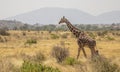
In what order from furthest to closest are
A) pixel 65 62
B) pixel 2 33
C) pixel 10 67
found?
pixel 2 33 → pixel 65 62 → pixel 10 67

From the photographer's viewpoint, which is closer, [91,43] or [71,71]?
[71,71]

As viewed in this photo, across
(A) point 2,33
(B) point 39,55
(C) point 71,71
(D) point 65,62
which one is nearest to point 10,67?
(C) point 71,71

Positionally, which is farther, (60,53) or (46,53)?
(46,53)

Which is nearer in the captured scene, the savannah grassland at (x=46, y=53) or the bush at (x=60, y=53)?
the savannah grassland at (x=46, y=53)

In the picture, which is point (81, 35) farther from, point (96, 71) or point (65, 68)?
point (96, 71)

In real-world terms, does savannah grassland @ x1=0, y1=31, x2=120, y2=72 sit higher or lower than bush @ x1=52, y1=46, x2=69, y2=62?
lower

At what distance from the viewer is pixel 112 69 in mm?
10945

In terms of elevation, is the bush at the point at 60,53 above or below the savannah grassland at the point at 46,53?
above

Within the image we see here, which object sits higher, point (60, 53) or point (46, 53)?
point (60, 53)

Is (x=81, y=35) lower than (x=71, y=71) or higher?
higher

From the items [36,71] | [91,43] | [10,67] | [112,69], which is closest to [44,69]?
[36,71]

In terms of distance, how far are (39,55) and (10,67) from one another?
6157mm

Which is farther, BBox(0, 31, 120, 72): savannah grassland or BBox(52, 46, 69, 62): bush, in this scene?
BBox(52, 46, 69, 62): bush

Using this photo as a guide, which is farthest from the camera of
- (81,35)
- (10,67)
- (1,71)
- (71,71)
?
(81,35)
